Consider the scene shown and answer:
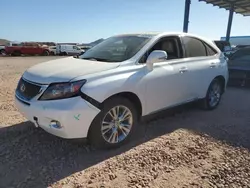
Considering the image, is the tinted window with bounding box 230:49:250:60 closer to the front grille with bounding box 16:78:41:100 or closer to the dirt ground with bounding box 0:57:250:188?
the dirt ground with bounding box 0:57:250:188

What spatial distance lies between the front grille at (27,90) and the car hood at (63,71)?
0.25 ft

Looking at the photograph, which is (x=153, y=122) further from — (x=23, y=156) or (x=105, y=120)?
(x=23, y=156)

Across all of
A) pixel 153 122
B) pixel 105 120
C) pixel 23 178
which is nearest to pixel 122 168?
pixel 105 120

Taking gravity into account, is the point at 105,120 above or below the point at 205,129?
above

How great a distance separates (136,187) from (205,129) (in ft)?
7.17

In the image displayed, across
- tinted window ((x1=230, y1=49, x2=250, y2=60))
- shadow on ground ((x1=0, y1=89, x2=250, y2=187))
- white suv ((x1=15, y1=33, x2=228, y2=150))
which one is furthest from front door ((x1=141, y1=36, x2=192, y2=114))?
tinted window ((x1=230, y1=49, x2=250, y2=60))

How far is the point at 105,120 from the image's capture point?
11.0ft

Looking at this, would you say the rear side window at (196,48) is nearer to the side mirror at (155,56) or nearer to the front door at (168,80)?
the front door at (168,80)

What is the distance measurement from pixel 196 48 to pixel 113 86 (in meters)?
2.44

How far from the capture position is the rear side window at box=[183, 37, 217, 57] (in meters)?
4.67

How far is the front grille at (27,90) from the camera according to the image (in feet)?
10.6

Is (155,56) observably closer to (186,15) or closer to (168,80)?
(168,80)

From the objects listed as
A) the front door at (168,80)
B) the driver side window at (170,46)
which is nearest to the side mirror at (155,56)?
the front door at (168,80)

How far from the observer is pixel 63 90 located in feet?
9.96
